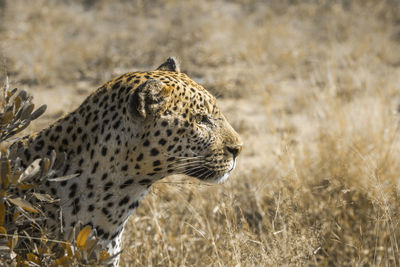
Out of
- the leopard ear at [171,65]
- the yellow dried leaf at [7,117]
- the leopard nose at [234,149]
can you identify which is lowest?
the leopard nose at [234,149]

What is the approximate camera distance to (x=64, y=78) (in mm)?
9078

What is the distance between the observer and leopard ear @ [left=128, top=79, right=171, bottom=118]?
2.82 metres

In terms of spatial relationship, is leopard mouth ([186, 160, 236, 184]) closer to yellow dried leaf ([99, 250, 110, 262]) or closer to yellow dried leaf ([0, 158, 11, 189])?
yellow dried leaf ([99, 250, 110, 262])

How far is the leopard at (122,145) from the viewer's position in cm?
291

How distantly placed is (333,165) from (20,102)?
10.3ft

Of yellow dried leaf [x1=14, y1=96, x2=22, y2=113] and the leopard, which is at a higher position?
yellow dried leaf [x1=14, y1=96, x2=22, y2=113]

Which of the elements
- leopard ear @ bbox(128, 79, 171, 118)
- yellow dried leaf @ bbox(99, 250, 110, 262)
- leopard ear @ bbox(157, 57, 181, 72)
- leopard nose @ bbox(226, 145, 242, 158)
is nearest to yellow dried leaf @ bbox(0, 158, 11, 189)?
yellow dried leaf @ bbox(99, 250, 110, 262)

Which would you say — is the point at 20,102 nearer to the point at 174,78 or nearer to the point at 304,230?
the point at 174,78

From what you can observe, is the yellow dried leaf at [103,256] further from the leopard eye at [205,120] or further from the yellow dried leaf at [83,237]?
the leopard eye at [205,120]

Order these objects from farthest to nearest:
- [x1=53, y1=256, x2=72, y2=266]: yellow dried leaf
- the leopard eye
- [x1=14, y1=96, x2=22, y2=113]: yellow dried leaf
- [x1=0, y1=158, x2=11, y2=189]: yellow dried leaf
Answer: the leopard eye → [x1=14, y1=96, x2=22, y2=113]: yellow dried leaf → [x1=53, y1=256, x2=72, y2=266]: yellow dried leaf → [x1=0, y1=158, x2=11, y2=189]: yellow dried leaf

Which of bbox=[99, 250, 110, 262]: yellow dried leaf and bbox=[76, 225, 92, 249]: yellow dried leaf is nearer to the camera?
bbox=[76, 225, 92, 249]: yellow dried leaf

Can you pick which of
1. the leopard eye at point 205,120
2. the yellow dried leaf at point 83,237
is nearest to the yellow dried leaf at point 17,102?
the yellow dried leaf at point 83,237

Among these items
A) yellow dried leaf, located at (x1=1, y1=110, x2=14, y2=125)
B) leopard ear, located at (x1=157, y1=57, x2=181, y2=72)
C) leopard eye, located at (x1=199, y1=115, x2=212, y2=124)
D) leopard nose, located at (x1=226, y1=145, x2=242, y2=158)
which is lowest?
leopard nose, located at (x1=226, y1=145, x2=242, y2=158)

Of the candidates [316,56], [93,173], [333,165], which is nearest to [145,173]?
[93,173]
